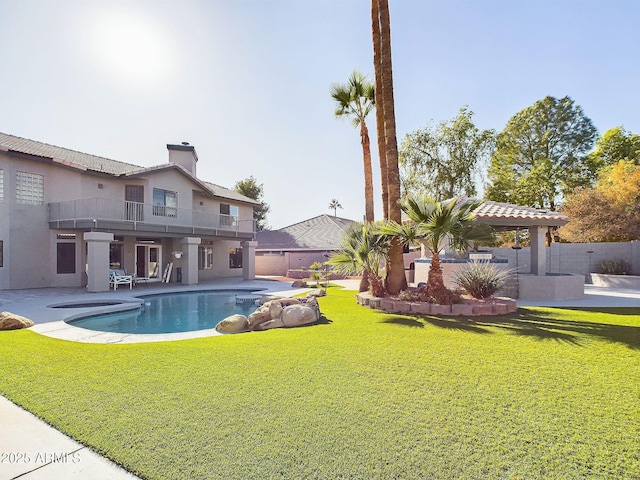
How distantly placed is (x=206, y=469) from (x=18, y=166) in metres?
20.1

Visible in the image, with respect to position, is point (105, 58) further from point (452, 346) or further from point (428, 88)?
point (452, 346)

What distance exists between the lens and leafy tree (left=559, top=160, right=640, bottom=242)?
20094 mm

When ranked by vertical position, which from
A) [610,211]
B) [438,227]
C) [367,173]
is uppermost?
[367,173]

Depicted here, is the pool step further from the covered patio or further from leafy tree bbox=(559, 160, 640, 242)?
leafy tree bbox=(559, 160, 640, 242)

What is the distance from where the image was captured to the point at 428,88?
1720 centimetres

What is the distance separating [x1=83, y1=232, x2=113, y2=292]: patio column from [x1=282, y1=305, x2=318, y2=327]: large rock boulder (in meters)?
11.9

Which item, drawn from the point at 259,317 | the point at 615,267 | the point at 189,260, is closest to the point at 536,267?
the point at 615,267

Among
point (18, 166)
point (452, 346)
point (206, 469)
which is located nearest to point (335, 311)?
point (452, 346)

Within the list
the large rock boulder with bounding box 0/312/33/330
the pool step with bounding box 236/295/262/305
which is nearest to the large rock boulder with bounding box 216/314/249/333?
the large rock boulder with bounding box 0/312/33/330

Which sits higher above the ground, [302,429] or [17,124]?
[17,124]

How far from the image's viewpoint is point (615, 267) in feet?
60.6

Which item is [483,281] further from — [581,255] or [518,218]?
[581,255]

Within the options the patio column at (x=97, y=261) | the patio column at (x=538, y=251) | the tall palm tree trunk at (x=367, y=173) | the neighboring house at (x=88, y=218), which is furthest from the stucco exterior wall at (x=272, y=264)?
the patio column at (x=538, y=251)

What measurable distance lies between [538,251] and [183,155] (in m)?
23.0
